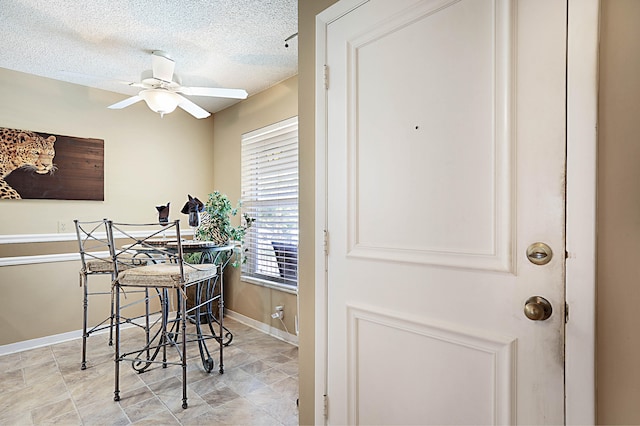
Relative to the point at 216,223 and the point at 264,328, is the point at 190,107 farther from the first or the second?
the point at 264,328

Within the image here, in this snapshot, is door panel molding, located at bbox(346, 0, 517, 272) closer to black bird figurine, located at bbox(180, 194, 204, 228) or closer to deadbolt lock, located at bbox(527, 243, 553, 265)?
deadbolt lock, located at bbox(527, 243, 553, 265)

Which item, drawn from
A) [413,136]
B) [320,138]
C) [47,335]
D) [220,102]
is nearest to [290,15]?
[320,138]

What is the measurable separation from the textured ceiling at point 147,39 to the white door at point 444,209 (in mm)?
1095

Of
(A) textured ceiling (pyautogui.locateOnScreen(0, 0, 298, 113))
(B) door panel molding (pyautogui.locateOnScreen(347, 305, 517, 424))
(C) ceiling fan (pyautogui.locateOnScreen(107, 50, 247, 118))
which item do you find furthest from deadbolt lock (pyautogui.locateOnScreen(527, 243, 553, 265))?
(C) ceiling fan (pyautogui.locateOnScreen(107, 50, 247, 118))

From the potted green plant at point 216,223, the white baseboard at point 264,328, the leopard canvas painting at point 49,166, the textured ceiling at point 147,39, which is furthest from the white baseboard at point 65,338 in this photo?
the textured ceiling at point 147,39

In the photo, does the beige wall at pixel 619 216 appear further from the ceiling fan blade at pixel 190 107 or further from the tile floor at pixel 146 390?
the ceiling fan blade at pixel 190 107

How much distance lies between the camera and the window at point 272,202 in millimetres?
3303

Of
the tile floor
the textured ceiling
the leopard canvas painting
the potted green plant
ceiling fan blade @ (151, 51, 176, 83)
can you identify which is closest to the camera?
the tile floor

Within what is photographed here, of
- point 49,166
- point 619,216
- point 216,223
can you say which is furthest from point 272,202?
point 619,216

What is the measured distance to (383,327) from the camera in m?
1.37

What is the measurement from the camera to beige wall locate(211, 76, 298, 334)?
333cm

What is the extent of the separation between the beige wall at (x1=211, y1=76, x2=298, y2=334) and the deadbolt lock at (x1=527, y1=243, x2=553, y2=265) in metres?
2.50

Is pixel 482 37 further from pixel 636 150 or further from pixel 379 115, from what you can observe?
pixel 636 150

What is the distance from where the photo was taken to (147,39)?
256cm
